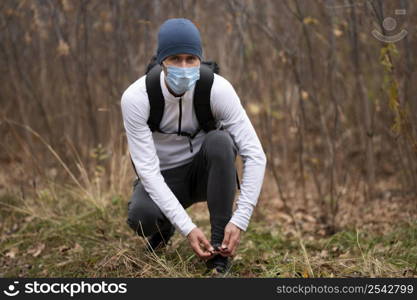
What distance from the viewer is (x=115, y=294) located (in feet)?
8.66

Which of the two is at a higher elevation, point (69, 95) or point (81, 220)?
point (69, 95)

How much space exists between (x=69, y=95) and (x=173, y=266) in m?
3.06

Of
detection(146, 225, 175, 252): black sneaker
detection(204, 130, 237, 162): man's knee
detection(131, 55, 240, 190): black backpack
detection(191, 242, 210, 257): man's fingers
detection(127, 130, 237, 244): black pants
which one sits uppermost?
detection(131, 55, 240, 190): black backpack

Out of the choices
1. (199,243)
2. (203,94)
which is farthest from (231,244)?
(203,94)

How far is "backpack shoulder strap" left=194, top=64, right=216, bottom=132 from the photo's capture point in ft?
8.93

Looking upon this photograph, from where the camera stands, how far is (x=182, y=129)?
9.40 feet

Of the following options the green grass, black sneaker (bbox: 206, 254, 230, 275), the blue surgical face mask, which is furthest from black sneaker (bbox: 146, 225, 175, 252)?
the blue surgical face mask

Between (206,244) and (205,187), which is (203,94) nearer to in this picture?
(205,187)

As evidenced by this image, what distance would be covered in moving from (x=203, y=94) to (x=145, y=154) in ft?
1.31

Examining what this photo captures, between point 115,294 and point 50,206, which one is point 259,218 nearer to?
point 50,206

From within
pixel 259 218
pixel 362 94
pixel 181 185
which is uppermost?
pixel 362 94

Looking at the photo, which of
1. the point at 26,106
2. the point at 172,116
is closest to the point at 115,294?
the point at 172,116

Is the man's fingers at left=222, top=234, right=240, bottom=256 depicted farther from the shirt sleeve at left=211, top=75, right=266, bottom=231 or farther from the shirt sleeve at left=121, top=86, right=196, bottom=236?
the shirt sleeve at left=121, top=86, right=196, bottom=236

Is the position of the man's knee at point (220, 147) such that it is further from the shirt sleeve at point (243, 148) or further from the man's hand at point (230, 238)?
the man's hand at point (230, 238)
